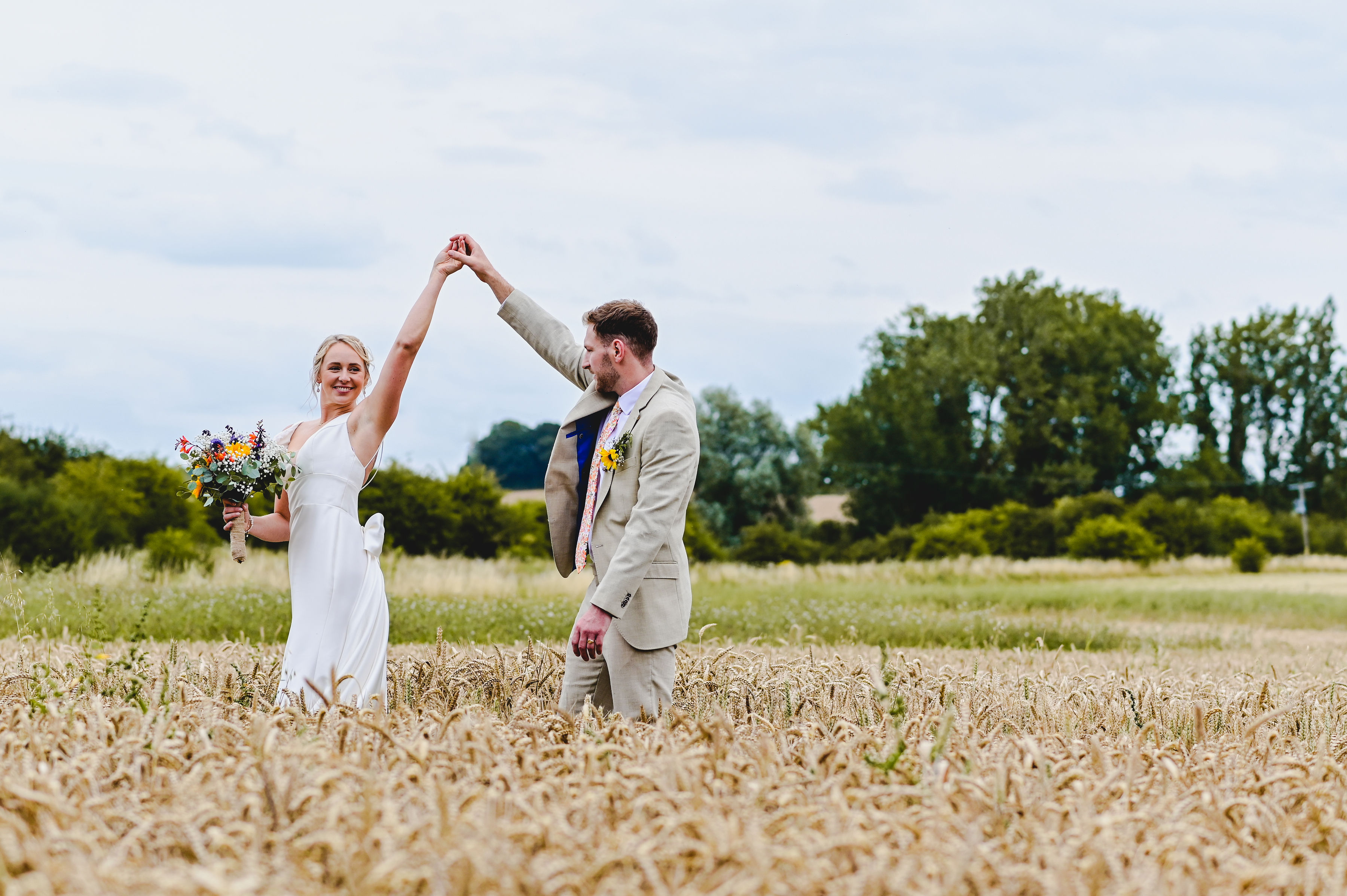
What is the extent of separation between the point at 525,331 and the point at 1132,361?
6692 centimetres

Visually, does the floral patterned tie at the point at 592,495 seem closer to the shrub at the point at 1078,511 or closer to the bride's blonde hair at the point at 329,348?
the bride's blonde hair at the point at 329,348

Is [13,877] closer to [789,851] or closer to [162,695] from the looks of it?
[789,851]

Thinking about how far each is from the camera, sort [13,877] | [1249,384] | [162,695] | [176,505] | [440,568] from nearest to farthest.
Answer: [13,877] < [162,695] < [440,568] < [176,505] < [1249,384]

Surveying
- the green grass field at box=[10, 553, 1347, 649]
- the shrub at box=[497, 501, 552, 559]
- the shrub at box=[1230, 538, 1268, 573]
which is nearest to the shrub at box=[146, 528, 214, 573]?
the green grass field at box=[10, 553, 1347, 649]

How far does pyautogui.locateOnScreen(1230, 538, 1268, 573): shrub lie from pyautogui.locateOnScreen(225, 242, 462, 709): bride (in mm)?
41870

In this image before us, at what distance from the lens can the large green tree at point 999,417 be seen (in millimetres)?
62969

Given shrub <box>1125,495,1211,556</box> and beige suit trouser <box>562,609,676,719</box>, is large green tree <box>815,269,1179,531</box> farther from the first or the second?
beige suit trouser <box>562,609,676,719</box>

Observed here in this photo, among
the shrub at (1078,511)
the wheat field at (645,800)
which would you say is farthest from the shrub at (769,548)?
the wheat field at (645,800)

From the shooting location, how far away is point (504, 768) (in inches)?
114

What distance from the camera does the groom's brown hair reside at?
5.33m

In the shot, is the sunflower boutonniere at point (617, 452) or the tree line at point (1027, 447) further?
the tree line at point (1027, 447)

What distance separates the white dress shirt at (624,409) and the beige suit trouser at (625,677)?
2.27 ft

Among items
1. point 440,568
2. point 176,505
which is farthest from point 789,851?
point 176,505

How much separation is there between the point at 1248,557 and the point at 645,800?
44223 millimetres
